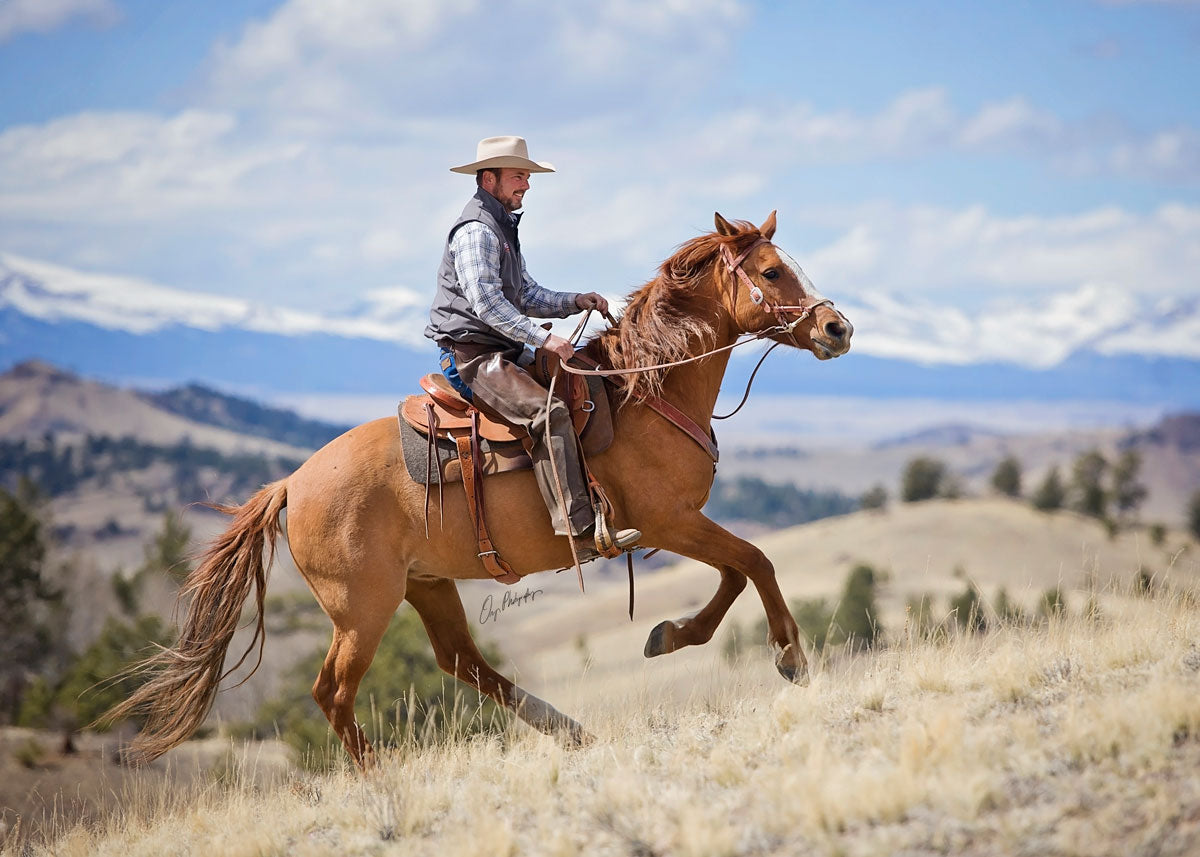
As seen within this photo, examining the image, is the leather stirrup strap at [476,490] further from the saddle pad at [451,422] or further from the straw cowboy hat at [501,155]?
the straw cowboy hat at [501,155]

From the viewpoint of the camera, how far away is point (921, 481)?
101938 millimetres

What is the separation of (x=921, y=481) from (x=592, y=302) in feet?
327

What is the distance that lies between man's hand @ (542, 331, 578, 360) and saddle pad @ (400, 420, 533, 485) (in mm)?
691

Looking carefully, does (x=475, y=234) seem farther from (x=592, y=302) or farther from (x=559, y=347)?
(x=592, y=302)

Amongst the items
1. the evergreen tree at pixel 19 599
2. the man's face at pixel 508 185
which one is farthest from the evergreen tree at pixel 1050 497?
the man's face at pixel 508 185

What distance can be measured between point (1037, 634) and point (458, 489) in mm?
4495

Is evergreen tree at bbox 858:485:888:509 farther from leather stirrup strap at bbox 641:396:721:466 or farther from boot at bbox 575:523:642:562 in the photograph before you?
boot at bbox 575:523:642:562

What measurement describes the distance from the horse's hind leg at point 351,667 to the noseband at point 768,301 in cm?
315

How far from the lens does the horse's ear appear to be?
713cm

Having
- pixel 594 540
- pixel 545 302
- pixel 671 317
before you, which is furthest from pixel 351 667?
pixel 671 317

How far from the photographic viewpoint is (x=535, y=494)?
22.9 ft

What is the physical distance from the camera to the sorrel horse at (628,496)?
6.87 meters

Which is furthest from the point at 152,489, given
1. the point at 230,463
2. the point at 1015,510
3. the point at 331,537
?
the point at 331,537

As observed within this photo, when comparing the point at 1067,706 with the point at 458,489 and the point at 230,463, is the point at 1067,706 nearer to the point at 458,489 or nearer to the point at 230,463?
the point at 458,489
